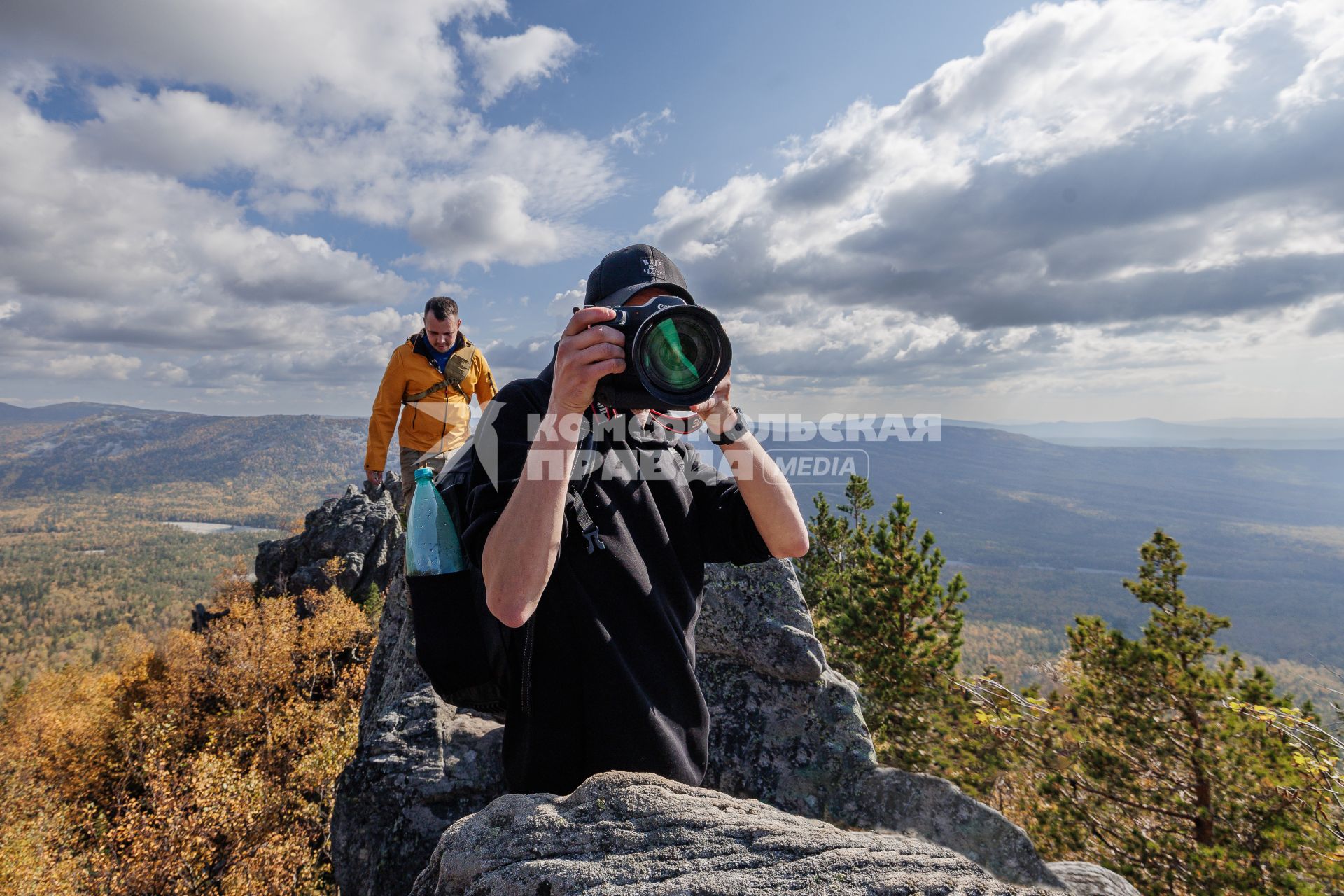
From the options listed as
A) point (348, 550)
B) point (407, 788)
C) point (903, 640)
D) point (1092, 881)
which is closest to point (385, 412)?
point (407, 788)

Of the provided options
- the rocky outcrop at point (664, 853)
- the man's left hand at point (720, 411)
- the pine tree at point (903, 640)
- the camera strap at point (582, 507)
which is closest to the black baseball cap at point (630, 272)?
the man's left hand at point (720, 411)

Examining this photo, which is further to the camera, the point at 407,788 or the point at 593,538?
the point at 407,788

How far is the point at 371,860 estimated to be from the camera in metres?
3.82

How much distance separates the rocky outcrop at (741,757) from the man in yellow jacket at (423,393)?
116 centimetres

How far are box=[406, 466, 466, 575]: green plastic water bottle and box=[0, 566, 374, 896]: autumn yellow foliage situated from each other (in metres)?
31.8

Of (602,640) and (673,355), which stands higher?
(673,355)

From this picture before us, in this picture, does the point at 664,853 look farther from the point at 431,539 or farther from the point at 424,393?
the point at 424,393

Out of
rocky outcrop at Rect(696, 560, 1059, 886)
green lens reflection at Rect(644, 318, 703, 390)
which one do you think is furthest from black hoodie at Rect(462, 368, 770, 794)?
rocky outcrop at Rect(696, 560, 1059, 886)

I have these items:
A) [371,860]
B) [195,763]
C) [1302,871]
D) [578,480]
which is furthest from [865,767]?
[195,763]

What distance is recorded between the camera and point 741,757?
580 centimetres

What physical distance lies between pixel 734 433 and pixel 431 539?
1269mm

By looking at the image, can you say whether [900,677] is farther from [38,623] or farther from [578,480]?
[38,623]

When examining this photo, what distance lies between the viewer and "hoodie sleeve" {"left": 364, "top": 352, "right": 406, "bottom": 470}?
7203mm

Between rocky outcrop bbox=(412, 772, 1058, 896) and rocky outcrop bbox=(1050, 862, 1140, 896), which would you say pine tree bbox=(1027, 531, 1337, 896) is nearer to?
rocky outcrop bbox=(1050, 862, 1140, 896)
